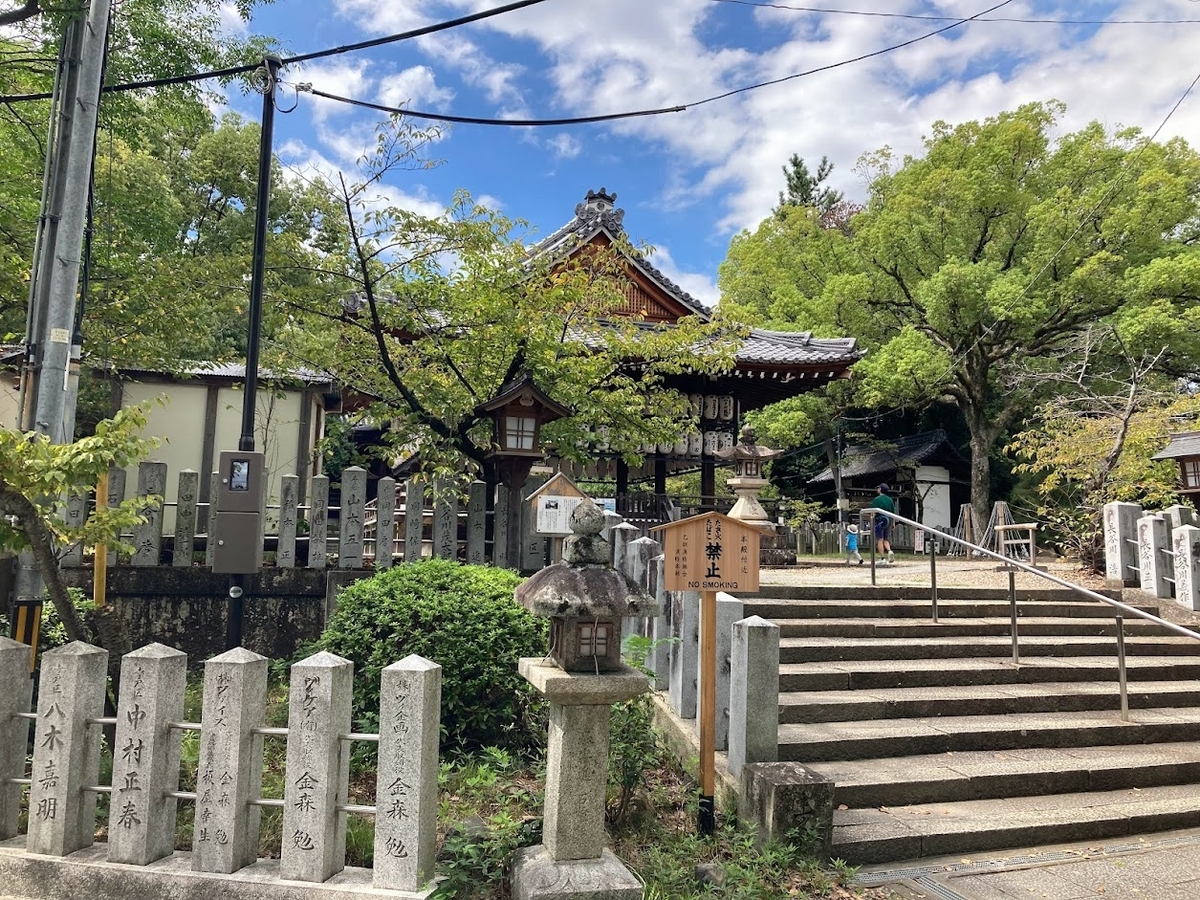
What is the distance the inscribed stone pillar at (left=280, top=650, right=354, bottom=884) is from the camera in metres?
3.43

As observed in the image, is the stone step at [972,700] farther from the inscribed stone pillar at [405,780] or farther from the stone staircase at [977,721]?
the inscribed stone pillar at [405,780]

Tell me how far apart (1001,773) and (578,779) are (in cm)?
353

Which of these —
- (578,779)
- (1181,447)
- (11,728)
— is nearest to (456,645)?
(578,779)

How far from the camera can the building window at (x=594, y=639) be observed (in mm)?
3697

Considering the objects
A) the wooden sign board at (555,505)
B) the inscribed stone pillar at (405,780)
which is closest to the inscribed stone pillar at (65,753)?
the inscribed stone pillar at (405,780)

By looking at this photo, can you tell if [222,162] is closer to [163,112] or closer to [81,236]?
[163,112]

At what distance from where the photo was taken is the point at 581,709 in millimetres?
3617

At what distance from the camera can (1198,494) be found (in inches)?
590

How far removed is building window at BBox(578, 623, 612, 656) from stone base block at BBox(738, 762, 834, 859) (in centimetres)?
148

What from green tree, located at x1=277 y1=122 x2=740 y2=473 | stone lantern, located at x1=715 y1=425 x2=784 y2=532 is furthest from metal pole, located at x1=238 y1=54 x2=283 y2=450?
stone lantern, located at x1=715 y1=425 x2=784 y2=532

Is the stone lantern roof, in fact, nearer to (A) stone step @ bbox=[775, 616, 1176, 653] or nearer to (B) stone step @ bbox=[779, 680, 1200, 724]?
(B) stone step @ bbox=[779, 680, 1200, 724]

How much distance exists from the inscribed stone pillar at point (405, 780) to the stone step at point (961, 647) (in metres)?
4.20

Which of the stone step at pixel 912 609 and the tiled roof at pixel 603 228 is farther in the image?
the tiled roof at pixel 603 228

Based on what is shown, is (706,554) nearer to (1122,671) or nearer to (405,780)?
(405,780)
